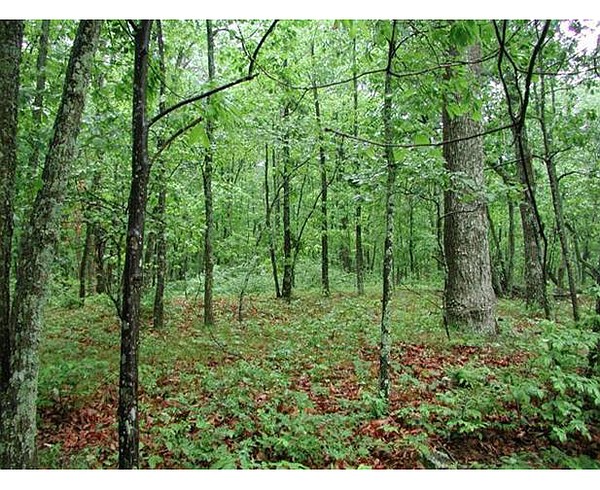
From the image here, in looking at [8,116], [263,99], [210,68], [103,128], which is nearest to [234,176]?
[263,99]

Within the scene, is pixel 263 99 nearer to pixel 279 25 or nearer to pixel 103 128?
pixel 279 25

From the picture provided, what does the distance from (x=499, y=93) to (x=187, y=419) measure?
892 cm

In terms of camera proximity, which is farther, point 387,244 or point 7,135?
point 387,244

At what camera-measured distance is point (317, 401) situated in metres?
4.32

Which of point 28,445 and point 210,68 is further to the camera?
point 210,68

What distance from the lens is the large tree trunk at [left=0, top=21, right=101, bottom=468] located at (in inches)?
100

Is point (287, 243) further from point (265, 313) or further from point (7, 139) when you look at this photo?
point (7, 139)

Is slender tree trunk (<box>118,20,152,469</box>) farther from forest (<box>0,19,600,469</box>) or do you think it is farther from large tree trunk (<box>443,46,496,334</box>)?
large tree trunk (<box>443,46,496,334</box>)

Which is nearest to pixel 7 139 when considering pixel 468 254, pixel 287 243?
pixel 468 254

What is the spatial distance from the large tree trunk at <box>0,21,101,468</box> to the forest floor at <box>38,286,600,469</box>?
845mm

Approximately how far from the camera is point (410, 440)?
10.9 feet

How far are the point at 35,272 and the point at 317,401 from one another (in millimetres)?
2921

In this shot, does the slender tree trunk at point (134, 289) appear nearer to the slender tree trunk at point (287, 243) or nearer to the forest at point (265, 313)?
the forest at point (265, 313)

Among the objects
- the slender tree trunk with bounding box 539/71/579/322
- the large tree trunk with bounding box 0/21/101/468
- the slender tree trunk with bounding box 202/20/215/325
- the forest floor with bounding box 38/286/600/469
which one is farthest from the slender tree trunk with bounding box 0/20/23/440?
the slender tree trunk with bounding box 539/71/579/322
